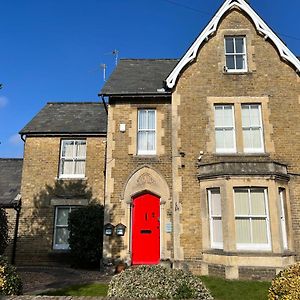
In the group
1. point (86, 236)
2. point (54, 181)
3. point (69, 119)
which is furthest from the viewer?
point (69, 119)

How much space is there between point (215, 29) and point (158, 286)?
11.2 metres

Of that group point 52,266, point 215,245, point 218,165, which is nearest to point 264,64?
point 218,165

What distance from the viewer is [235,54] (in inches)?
554

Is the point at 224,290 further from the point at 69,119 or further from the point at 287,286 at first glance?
the point at 69,119

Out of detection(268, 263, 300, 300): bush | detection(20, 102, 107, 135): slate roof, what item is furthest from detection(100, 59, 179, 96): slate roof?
detection(268, 263, 300, 300): bush

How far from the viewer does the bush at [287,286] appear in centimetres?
622

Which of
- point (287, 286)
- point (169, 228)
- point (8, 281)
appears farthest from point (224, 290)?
point (8, 281)

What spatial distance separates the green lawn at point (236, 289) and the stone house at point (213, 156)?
553 millimetres

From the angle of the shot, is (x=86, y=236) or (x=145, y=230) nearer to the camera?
(x=145, y=230)

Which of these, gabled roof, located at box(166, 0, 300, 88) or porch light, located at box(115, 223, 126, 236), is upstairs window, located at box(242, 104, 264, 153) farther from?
porch light, located at box(115, 223, 126, 236)

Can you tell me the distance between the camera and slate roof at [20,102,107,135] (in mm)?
17156

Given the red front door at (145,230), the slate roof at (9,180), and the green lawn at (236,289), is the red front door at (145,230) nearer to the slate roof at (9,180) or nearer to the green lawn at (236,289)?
the green lawn at (236,289)

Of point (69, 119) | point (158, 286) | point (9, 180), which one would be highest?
point (69, 119)

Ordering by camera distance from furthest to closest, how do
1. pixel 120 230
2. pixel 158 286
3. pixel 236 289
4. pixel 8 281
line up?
pixel 120 230 < pixel 236 289 < pixel 8 281 < pixel 158 286
